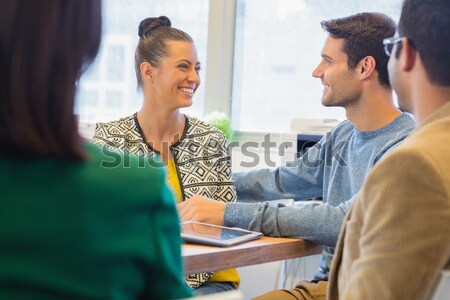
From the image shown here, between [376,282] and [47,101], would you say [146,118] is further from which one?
[47,101]

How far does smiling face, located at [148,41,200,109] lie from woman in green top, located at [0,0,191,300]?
2.01 m

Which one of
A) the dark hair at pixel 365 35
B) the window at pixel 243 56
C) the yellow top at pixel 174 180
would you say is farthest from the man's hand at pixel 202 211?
the window at pixel 243 56

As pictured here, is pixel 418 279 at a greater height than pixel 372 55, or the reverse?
pixel 372 55

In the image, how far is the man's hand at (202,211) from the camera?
7.02 ft

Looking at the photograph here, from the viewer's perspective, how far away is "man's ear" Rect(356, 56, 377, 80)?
2514 millimetres

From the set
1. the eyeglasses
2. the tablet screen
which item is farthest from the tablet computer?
the eyeglasses

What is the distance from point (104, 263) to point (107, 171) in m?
0.12

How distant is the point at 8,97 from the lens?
2.76 feet

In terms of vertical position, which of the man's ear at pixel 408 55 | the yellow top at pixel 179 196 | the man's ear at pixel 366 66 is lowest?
the yellow top at pixel 179 196

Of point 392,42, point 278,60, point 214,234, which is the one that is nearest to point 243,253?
point 214,234

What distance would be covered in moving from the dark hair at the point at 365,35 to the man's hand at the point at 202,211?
0.82 metres

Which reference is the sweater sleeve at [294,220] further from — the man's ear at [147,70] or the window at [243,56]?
the window at [243,56]

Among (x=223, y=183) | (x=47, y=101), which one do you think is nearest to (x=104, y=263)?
(x=47, y=101)

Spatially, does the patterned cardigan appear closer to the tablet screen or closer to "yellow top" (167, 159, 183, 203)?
"yellow top" (167, 159, 183, 203)
